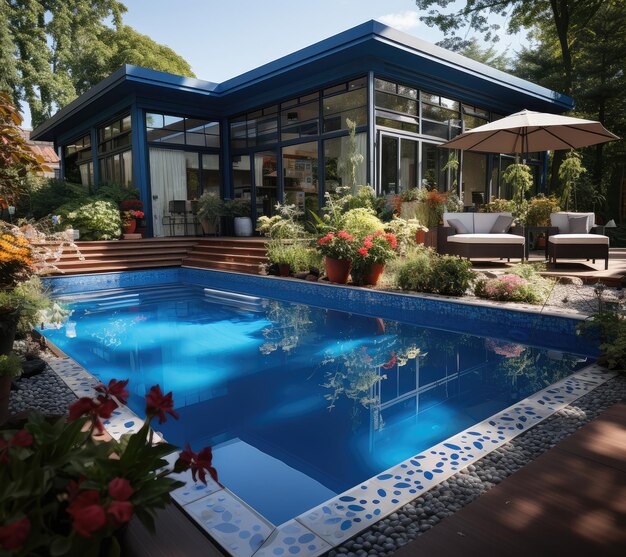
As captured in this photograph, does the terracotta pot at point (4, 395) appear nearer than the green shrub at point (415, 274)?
Yes

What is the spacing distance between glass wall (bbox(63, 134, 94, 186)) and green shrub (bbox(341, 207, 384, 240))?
10828 millimetres

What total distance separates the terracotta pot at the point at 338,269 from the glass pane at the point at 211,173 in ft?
22.7

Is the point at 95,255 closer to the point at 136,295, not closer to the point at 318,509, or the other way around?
the point at 136,295

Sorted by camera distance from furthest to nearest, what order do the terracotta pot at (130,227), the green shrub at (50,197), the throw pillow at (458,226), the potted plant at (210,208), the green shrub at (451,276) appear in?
the green shrub at (50,197) → the potted plant at (210,208) → the terracotta pot at (130,227) → the throw pillow at (458,226) → the green shrub at (451,276)

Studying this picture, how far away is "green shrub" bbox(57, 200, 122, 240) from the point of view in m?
10.6

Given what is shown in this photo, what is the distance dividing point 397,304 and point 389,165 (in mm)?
4732

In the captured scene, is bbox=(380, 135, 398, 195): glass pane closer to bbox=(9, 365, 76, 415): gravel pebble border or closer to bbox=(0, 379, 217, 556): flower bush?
bbox=(9, 365, 76, 415): gravel pebble border

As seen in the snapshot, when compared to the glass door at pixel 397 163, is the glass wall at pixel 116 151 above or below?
above

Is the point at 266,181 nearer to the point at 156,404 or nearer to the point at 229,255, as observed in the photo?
the point at 229,255

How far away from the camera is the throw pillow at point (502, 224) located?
28.2ft

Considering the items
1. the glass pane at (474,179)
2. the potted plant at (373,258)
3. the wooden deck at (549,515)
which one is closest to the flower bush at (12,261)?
the wooden deck at (549,515)

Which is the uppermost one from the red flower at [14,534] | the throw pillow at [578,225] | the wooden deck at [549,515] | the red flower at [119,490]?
the throw pillow at [578,225]

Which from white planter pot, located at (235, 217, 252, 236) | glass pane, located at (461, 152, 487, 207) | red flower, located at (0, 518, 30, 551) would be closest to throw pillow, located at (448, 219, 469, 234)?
glass pane, located at (461, 152, 487, 207)

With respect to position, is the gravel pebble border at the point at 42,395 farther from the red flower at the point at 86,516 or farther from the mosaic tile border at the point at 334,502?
the red flower at the point at 86,516
